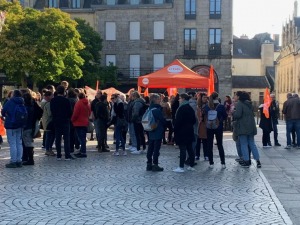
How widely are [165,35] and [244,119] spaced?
134 feet

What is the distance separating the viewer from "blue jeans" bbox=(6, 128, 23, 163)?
44.2 ft

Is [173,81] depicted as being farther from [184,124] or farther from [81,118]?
[184,124]

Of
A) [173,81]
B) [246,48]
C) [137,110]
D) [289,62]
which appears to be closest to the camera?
[137,110]

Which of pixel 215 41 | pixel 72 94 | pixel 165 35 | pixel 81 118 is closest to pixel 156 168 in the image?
pixel 81 118

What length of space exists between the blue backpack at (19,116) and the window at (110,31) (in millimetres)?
41737

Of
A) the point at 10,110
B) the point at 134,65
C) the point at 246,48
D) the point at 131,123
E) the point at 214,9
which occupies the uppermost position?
the point at 246,48

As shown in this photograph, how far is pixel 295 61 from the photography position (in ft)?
222

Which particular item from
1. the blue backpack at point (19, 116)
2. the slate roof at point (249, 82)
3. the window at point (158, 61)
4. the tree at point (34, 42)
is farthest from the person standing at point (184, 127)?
the slate roof at point (249, 82)

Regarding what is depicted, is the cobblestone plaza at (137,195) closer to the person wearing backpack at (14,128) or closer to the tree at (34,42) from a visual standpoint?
the person wearing backpack at (14,128)

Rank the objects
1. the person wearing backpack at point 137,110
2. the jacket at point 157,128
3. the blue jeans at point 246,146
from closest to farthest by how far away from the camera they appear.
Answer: the jacket at point 157,128 < the blue jeans at point 246,146 < the person wearing backpack at point 137,110

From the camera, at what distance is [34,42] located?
122 ft

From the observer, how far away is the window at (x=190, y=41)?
53.8m

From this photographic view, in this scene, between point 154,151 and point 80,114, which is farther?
point 80,114

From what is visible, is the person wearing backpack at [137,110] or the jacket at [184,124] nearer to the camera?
the jacket at [184,124]
